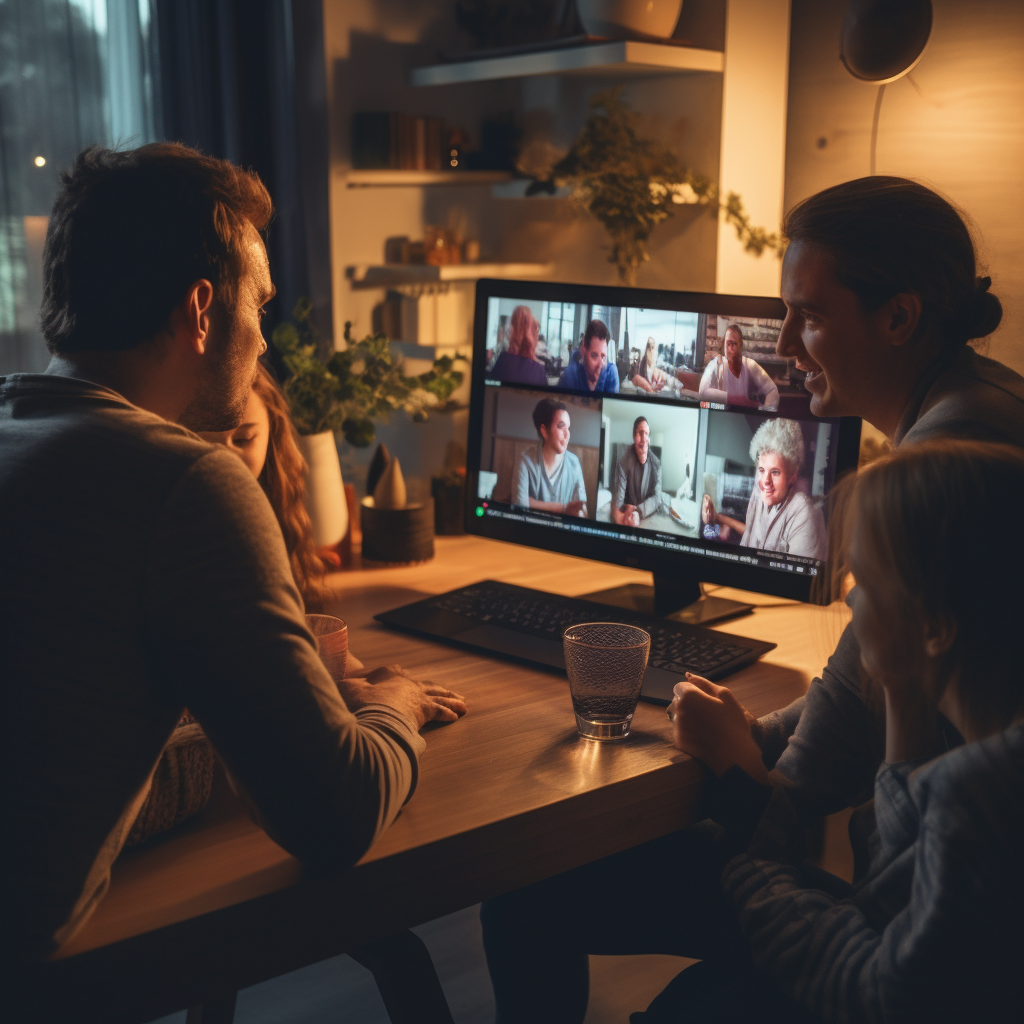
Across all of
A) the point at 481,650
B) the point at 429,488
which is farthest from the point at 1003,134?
the point at 481,650

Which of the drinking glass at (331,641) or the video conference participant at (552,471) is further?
the video conference participant at (552,471)

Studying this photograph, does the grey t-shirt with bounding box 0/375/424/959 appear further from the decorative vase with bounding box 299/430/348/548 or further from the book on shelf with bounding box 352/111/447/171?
the book on shelf with bounding box 352/111/447/171

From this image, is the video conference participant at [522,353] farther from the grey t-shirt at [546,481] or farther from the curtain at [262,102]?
the curtain at [262,102]

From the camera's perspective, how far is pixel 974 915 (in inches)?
31.4

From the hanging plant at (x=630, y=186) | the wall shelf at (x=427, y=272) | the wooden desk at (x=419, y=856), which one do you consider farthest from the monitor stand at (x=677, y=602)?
the wall shelf at (x=427, y=272)

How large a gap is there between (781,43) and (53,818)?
2.36 m

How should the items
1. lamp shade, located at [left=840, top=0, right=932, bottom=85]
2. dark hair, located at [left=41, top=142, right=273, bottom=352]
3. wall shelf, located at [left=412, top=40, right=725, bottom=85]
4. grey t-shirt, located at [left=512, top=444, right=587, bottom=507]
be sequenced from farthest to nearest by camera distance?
1. wall shelf, located at [left=412, top=40, right=725, bottom=85]
2. lamp shade, located at [left=840, top=0, right=932, bottom=85]
3. grey t-shirt, located at [left=512, top=444, right=587, bottom=507]
4. dark hair, located at [left=41, top=142, right=273, bottom=352]

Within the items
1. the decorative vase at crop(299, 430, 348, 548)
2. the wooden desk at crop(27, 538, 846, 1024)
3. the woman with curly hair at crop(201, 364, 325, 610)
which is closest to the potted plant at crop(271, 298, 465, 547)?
the decorative vase at crop(299, 430, 348, 548)

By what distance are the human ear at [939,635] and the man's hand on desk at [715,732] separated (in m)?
0.30

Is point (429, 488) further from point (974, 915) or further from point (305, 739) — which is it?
point (974, 915)

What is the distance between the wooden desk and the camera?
32.6 inches

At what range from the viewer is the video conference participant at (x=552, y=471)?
1690 mm

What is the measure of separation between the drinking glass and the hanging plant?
1610mm

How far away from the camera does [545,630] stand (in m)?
1.51
